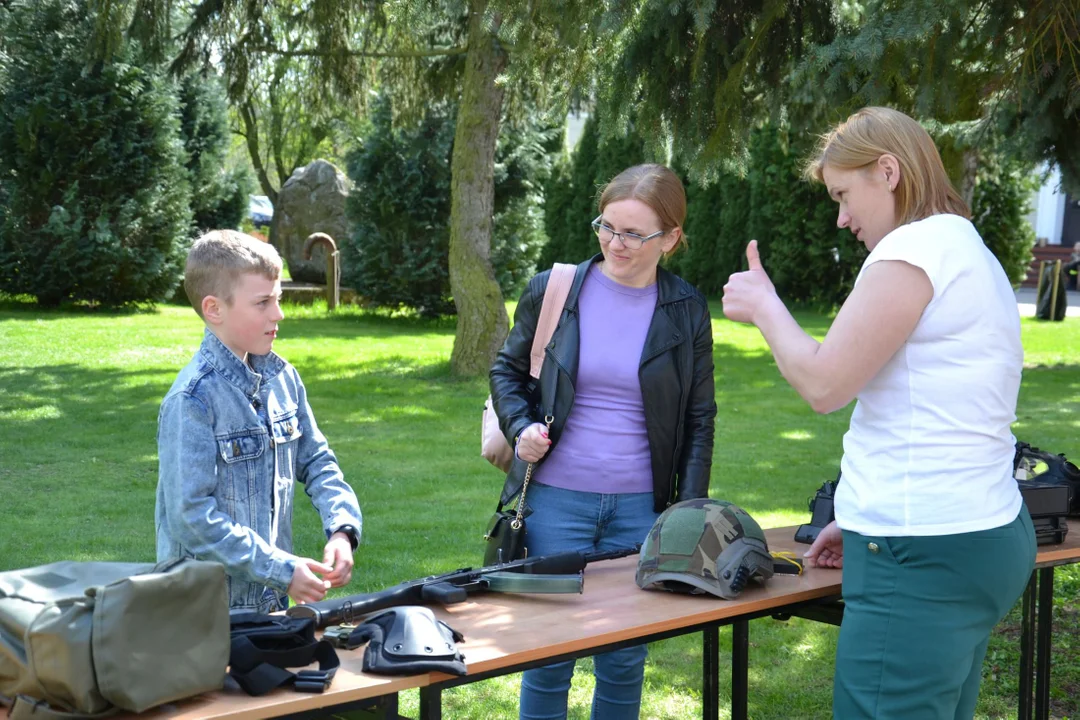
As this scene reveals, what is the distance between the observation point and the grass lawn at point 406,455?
4.91 meters

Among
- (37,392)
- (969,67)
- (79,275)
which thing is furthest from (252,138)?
(969,67)

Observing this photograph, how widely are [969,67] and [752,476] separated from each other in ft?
11.5

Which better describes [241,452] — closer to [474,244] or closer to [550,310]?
[550,310]

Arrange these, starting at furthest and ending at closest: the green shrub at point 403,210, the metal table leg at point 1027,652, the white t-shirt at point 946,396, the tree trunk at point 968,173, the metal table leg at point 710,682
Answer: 1. the green shrub at point 403,210
2. the tree trunk at point 968,173
3. the metal table leg at point 1027,652
4. the metal table leg at point 710,682
5. the white t-shirt at point 946,396

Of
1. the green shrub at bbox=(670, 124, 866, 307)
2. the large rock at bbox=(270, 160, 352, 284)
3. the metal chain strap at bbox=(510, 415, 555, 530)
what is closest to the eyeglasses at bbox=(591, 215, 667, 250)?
the metal chain strap at bbox=(510, 415, 555, 530)

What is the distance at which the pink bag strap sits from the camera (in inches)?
133

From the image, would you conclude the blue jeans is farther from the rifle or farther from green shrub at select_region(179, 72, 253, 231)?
green shrub at select_region(179, 72, 253, 231)

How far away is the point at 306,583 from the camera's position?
263cm

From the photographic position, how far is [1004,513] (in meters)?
2.39

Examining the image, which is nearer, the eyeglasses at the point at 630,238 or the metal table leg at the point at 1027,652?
the eyeglasses at the point at 630,238

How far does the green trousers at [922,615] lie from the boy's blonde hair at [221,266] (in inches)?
62.5

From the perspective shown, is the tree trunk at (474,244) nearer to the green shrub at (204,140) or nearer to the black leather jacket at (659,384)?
the green shrub at (204,140)

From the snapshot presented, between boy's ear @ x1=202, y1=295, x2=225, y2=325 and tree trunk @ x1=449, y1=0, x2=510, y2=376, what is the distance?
8815mm

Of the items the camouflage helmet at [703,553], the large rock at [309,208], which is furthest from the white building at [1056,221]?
the camouflage helmet at [703,553]
